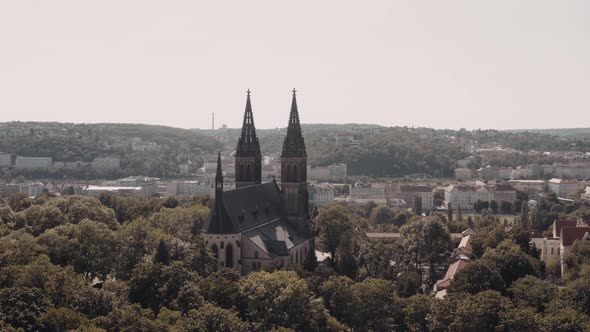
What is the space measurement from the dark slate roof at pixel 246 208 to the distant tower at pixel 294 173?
169 centimetres

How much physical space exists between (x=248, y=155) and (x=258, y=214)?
932 centimetres

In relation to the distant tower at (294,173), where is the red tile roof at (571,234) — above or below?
below

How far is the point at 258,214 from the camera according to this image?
83062 mm

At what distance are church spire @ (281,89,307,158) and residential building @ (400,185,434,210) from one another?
339 ft

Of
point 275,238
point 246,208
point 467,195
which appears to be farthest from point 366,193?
point 246,208

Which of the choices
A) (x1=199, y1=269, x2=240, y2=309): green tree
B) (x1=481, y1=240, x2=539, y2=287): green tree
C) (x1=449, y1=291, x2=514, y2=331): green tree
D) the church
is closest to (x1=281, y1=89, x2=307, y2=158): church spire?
the church

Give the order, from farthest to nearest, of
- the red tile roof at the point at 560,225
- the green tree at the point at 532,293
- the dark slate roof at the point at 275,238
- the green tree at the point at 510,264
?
1. the red tile roof at the point at 560,225
2. the dark slate roof at the point at 275,238
3. the green tree at the point at 510,264
4. the green tree at the point at 532,293

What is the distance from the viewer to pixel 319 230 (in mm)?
91625

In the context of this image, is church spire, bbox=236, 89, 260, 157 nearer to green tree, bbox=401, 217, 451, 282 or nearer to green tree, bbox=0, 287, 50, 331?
green tree, bbox=401, 217, 451, 282

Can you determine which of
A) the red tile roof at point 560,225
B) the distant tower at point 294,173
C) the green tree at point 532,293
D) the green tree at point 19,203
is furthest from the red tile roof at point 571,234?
the green tree at point 19,203

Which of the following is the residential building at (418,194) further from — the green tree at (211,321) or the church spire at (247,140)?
the green tree at (211,321)

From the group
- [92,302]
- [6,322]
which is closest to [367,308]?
[92,302]

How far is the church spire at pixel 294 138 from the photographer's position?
287 ft

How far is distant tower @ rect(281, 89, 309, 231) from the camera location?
87438 mm
